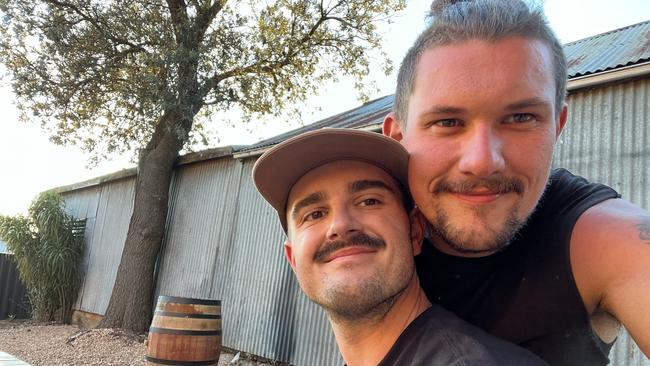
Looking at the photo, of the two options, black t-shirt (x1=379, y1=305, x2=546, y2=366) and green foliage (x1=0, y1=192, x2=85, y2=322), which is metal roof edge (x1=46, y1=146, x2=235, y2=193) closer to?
green foliage (x1=0, y1=192, x2=85, y2=322)

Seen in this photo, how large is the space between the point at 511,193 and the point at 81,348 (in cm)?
899

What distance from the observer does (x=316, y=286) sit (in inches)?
54.7

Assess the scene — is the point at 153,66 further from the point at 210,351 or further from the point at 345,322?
the point at 345,322

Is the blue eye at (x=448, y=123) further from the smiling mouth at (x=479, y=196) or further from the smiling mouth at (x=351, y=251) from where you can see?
the smiling mouth at (x=351, y=251)

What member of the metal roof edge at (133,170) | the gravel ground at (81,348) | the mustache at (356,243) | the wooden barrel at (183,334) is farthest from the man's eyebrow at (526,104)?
the metal roof edge at (133,170)

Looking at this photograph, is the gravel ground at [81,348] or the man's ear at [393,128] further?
the gravel ground at [81,348]

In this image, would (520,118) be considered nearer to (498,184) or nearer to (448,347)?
(498,184)

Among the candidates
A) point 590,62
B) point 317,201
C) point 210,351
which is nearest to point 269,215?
point 210,351

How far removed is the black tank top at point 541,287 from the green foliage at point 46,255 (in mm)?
13248

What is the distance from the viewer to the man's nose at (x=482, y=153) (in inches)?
44.2

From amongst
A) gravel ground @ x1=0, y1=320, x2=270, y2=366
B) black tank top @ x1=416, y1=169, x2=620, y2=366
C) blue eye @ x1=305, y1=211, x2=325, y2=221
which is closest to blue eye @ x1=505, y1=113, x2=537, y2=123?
black tank top @ x1=416, y1=169, x2=620, y2=366

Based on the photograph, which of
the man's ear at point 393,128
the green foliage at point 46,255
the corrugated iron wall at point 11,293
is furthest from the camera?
the corrugated iron wall at point 11,293

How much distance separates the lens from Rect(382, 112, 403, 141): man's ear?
1517 mm

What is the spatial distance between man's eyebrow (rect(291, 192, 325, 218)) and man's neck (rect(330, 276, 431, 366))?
338 mm
